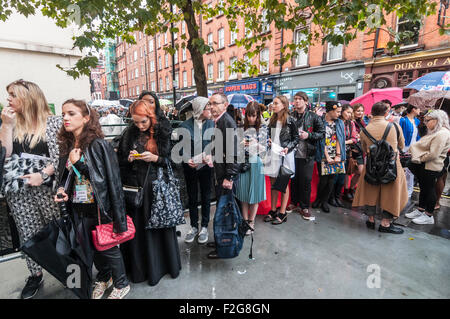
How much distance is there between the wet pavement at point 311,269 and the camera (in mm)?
2387

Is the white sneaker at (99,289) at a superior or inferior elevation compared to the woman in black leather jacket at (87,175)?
inferior

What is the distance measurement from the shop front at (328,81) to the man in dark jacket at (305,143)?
27.2 feet

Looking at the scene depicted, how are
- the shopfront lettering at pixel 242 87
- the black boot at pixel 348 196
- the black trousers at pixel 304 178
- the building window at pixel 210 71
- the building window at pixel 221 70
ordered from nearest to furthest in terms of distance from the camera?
the black trousers at pixel 304 178
the black boot at pixel 348 196
the shopfront lettering at pixel 242 87
the building window at pixel 221 70
the building window at pixel 210 71

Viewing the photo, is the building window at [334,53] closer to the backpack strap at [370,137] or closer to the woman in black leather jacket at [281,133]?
the backpack strap at [370,137]

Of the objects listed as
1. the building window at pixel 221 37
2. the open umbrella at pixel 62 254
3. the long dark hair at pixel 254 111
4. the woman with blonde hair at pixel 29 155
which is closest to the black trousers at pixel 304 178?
the long dark hair at pixel 254 111

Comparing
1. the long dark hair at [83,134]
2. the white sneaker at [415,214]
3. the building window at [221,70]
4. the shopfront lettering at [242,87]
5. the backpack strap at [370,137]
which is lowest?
Answer: the white sneaker at [415,214]

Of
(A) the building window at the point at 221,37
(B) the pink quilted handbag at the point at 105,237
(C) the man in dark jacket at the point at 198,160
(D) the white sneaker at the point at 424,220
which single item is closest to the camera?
(B) the pink quilted handbag at the point at 105,237

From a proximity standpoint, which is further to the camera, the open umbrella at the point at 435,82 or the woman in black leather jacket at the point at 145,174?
the open umbrella at the point at 435,82

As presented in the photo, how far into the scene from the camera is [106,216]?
6.84 feet

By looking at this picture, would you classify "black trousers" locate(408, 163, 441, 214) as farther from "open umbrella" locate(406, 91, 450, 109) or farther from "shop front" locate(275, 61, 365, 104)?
"shop front" locate(275, 61, 365, 104)

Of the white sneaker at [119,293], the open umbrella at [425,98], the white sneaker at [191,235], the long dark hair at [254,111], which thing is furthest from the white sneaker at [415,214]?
the white sneaker at [119,293]

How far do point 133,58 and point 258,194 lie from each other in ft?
152
